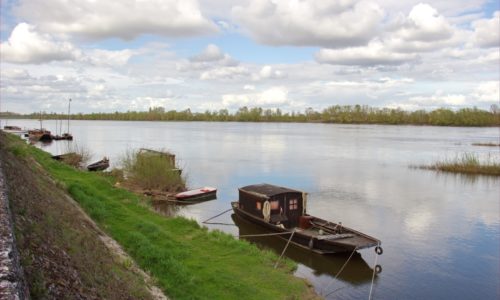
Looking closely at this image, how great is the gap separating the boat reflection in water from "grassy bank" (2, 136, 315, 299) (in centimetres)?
246

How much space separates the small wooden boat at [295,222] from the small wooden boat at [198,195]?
6286mm

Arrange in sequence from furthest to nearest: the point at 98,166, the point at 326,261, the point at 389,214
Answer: the point at 98,166
the point at 389,214
the point at 326,261

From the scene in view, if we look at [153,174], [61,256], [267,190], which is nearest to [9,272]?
[61,256]

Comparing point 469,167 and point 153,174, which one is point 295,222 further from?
point 469,167

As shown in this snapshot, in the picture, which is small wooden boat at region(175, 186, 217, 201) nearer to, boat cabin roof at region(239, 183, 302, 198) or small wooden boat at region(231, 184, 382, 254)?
small wooden boat at region(231, 184, 382, 254)

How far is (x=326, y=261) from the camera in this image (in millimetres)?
20484

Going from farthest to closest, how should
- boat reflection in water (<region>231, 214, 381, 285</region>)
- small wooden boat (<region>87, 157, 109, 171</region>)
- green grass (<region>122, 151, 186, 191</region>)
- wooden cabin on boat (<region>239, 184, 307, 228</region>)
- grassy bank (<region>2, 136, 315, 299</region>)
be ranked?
small wooden boat (<region>87, 157, 109, 171</region>) < green grass (<region>122, 151, 186, 191</region>) < wooden cabin on boat (<region>239, 184, 307, 228</region>) < boat reflection in water (<region>231, 214, 381, 285</region>) < grassy bank (<region>2, 136, 315, 299</region>)

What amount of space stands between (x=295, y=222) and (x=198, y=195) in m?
10.2

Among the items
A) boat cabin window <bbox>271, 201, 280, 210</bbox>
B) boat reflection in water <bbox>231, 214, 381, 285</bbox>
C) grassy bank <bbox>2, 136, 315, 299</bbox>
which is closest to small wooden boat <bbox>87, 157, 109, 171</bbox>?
grassy bank <bbox>2, 136, 315, 299</bbox>

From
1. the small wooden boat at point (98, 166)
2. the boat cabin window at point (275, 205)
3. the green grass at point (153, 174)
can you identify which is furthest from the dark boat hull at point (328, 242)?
the small wooden boat at point (98, 166)

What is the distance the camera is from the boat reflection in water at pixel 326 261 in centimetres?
1900

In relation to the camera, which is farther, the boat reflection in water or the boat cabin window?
the boat cabin window

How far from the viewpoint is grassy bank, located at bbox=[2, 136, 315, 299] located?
474 inches

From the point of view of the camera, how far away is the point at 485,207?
32.4 meters
